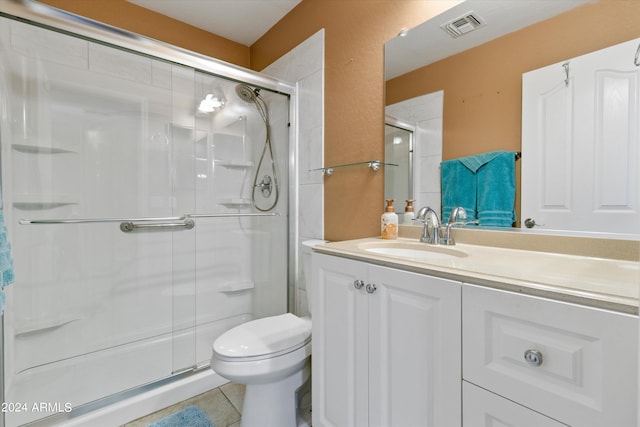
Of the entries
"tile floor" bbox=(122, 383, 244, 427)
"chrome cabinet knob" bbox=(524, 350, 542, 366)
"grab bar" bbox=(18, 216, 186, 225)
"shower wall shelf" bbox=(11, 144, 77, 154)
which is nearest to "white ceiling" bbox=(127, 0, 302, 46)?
"shower wall shelf" bbox=(11, 144, 77, 154)

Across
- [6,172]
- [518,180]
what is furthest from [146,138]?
[518,180]

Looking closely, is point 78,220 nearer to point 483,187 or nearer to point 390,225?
point 390,225

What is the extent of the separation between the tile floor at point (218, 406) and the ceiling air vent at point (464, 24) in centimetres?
203

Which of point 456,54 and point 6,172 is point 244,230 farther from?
point 456,54

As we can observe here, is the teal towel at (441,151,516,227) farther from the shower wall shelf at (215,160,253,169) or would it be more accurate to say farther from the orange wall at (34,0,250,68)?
the orange wall at (34,0,250,68)

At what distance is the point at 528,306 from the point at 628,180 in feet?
1.90

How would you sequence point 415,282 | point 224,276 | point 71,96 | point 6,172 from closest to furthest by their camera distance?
1. point 415,282
2. point 6,172
3. point 71,96
4. point 224,276

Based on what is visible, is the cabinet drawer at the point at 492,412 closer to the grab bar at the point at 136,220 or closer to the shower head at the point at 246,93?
the grab bar at the point at 136,220

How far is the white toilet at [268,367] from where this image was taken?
3.78 feet

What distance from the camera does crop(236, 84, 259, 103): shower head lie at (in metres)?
1.92

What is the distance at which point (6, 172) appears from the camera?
4.60ft

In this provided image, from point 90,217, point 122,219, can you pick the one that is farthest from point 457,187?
point 90,217

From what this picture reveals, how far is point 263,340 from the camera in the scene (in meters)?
1.26

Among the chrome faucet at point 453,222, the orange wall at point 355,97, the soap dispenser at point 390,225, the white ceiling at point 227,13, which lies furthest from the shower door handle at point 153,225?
the chrome faucet at point 453,222
